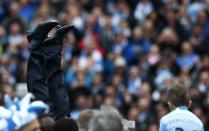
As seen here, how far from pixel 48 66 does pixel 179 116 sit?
1489mm

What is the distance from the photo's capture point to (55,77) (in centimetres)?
899

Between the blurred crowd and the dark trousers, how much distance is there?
6.02 metres

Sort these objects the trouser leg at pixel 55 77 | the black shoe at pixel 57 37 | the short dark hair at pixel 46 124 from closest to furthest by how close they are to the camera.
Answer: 1. the short dark hair at pixel 46 124
2. the trouser leg at pixel 55 77
3. the black shoe at pixel 57 37

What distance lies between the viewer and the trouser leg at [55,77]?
8828 millimetres

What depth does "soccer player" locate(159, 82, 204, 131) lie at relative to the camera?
336 inches

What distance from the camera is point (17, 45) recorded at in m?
17.8

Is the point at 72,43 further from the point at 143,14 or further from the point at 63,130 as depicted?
the point at 63,130

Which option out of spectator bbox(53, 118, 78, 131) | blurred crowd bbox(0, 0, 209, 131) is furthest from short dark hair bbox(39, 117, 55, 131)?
blurred crowd bbox(0, 0, 209, 131)

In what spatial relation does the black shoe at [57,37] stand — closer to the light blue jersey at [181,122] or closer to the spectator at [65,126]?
the light blue jersey at [181,122]

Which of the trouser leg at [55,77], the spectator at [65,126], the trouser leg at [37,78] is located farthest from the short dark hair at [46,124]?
the trouser leg at [55,77]

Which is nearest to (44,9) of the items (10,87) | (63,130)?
(10,87)

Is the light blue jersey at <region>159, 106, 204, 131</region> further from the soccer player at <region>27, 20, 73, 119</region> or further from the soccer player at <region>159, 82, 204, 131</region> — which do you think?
the soccer player at <region>27, 20, 73, 119</region>

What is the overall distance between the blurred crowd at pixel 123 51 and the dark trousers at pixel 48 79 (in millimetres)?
6022

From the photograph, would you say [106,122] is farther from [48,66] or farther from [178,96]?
[48,66]
